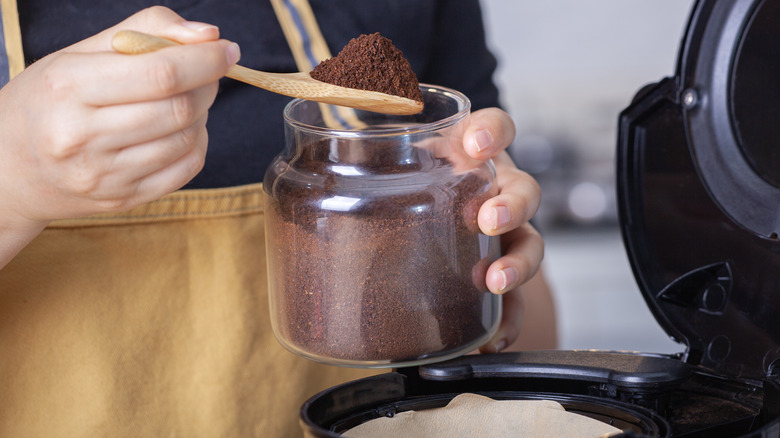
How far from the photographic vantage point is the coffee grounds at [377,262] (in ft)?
1.75

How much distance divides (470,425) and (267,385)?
10.6 inches

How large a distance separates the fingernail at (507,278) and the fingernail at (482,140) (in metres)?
0.10

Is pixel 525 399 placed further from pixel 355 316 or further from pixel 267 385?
pixel 267 385

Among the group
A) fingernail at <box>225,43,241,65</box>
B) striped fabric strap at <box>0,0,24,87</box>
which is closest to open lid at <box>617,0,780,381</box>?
fingernail at <box>225,43,241,65</box>

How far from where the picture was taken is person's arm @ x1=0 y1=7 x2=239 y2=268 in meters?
0.45

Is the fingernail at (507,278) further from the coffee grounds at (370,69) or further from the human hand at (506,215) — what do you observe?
the coffee grounds at (370,69)

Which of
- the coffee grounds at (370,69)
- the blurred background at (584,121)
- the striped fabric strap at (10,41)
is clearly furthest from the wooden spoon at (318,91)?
the blurred background at (584,121)

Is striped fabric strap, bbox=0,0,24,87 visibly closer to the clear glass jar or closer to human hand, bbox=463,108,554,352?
the clear glass jar

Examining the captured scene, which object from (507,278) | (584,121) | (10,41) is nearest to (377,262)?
(507,278)

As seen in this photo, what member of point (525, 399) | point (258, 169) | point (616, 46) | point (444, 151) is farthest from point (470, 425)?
point (616, 46)

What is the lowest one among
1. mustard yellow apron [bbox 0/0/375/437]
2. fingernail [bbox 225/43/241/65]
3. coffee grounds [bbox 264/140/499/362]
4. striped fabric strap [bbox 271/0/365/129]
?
mustard yellow apron [bbox 0/0/375/437]

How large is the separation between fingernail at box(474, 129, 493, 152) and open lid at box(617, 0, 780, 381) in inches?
6.7

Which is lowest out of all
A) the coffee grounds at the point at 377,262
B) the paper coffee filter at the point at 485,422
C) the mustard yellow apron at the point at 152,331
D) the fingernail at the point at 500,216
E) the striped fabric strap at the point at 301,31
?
the mustard yellow apron at the point at 152,331

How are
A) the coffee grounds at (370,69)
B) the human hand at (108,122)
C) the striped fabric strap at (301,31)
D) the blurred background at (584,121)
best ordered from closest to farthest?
the human hand at (108,122), the coffee grounds at (370,69), the striped fabric strap at (301,31), the blurred background at (584,121)
